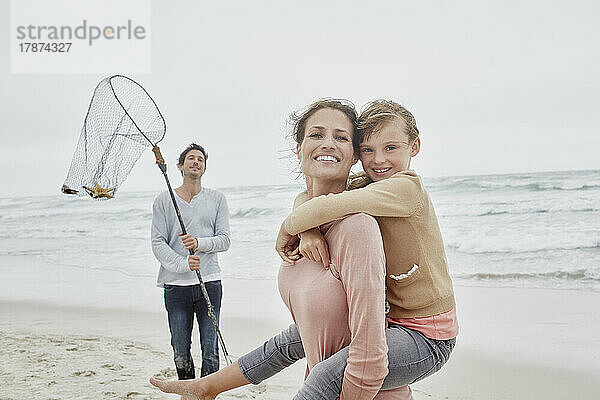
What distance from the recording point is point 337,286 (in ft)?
4.54

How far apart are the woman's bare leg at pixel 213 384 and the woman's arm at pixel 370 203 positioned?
0.40 metres

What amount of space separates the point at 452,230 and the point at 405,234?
922cm

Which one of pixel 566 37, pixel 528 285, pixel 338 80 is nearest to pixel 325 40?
pixel 338 80

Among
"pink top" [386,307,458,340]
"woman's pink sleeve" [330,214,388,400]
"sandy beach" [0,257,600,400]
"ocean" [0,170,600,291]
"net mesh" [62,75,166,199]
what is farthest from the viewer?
"ocean" [0,170,600,291]

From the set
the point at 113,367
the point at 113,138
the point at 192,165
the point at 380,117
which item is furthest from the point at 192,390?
the point at 113,367

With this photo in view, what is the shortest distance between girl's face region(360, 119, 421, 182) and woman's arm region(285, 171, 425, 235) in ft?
0.26

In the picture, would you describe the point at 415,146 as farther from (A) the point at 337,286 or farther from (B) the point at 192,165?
(B) the point at 192,165

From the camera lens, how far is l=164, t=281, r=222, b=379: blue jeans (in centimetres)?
325

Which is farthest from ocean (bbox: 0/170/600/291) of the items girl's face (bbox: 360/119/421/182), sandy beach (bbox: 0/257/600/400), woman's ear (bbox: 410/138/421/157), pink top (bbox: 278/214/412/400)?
pink top (bbox: 278/214/412/400)

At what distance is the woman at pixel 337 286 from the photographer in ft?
4.33

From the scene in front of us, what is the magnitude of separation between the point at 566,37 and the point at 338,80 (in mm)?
4697

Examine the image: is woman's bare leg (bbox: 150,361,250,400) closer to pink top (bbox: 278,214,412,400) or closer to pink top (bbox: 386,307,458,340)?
pink top (bbox: 278,214,412,400)

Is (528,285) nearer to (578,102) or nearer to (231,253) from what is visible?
(231,253)

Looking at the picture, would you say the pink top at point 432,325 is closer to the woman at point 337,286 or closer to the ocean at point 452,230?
the woman at point 337,286
